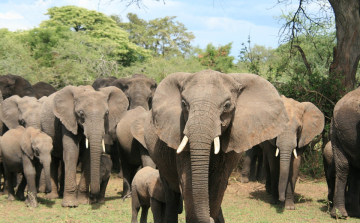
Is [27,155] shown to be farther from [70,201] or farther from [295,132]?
[295,132]

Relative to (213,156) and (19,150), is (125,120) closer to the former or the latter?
(19,150)

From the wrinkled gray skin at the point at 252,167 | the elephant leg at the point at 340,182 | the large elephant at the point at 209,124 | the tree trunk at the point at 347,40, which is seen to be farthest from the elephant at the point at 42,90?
the large elephant at the point at 209,124

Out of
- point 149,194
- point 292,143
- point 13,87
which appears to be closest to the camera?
point 149,194

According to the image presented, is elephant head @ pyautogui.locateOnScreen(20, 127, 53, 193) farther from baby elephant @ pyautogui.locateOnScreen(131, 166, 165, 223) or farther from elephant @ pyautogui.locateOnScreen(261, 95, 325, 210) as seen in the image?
elephant @ pyautogui.locateOnScreen(261, 95, 325, 210)

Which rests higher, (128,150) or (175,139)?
(175,139)

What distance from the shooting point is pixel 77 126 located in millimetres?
8992

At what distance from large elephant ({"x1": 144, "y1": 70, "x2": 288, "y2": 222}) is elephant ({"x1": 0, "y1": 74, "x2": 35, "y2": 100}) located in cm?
1003

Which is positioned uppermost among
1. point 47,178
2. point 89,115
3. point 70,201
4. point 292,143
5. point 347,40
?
point 347,40

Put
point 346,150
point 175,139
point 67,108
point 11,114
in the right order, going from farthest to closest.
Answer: point 11,114
point 67,108
point 346,150
point 175,139

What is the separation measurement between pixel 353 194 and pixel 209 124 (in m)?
4.97

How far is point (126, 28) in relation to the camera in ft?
179

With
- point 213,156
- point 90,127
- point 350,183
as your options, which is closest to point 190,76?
point 213,156

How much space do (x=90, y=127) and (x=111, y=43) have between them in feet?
108

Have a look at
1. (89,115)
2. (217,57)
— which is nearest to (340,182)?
(89,115)
